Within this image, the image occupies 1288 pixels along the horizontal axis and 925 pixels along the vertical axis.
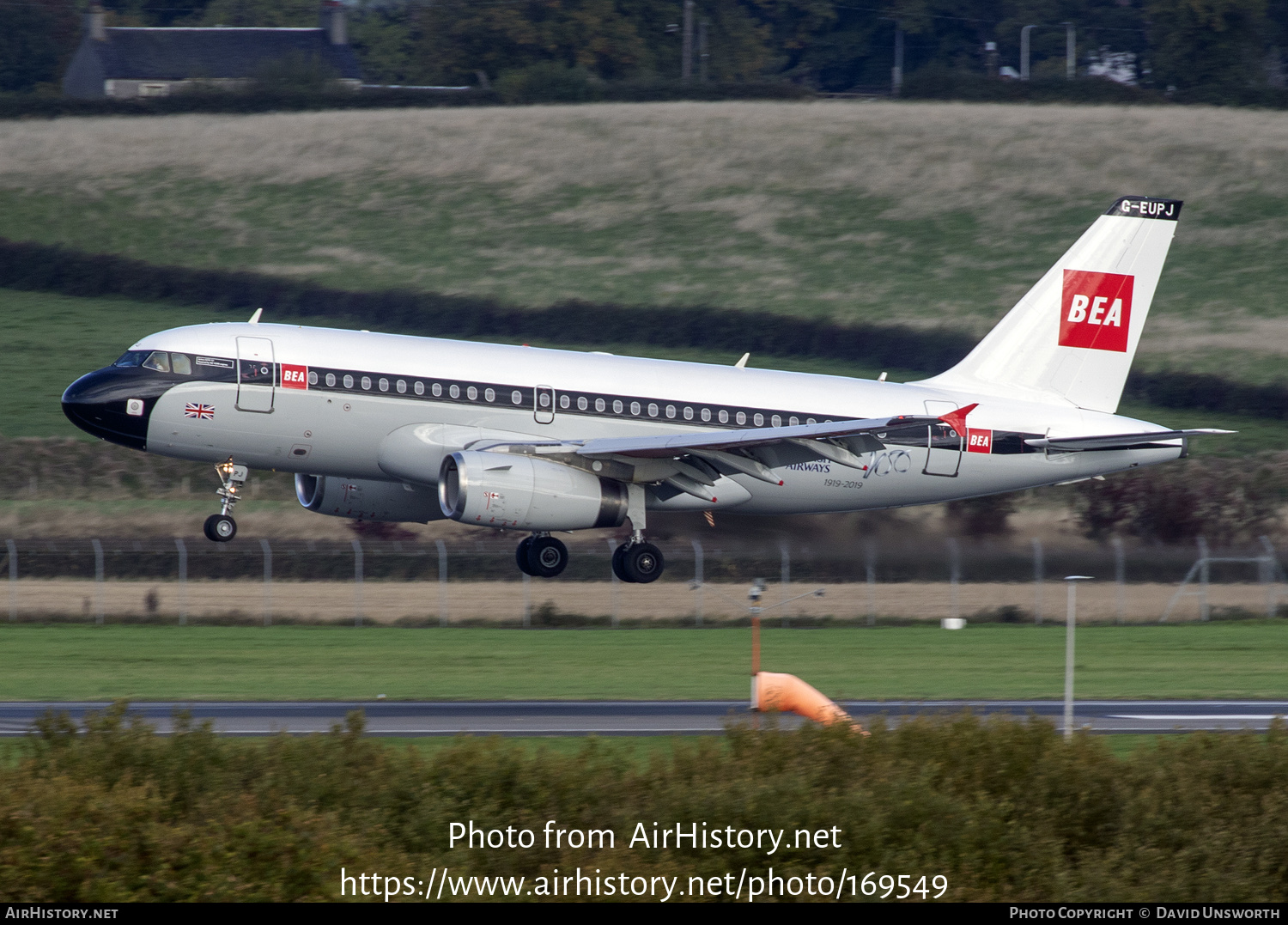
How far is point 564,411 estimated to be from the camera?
1422 inches

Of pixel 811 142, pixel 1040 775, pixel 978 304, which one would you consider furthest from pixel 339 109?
pixel 1040 775

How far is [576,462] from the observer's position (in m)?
35.4

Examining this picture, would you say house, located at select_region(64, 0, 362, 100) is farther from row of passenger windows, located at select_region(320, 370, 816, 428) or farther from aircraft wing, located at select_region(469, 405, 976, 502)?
aircraft wing, located at select_region(469, 405, 976, 502)

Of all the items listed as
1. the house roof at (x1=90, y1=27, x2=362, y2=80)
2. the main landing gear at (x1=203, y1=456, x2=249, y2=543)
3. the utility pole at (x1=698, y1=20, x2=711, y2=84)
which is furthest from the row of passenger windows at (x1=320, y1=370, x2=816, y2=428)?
the house roof at (x1=90, y1=27, x2=362, y2=80)

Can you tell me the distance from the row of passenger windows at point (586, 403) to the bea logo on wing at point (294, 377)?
0.42 ft

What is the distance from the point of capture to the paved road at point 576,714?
28250mm

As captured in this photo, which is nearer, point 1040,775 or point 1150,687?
point 1040,775

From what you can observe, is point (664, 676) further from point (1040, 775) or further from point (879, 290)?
point (879, 290)

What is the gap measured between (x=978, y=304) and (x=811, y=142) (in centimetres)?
2224

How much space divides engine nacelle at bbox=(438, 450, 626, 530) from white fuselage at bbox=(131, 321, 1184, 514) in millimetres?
1379

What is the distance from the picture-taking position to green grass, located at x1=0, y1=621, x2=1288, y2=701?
3456cm

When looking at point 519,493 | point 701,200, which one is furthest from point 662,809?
point 701,200
